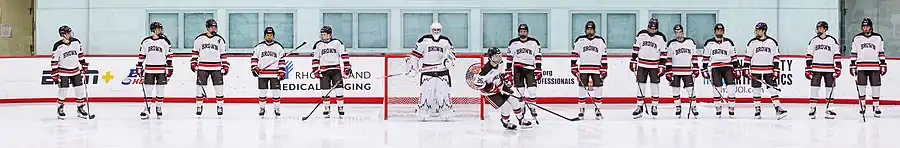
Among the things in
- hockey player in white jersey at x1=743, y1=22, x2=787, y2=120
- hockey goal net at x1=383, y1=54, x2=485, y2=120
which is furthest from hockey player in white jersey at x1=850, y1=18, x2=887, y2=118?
hockey goal net at x1=383, y1=54, x2=485, y2=120

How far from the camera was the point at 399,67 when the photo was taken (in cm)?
1266

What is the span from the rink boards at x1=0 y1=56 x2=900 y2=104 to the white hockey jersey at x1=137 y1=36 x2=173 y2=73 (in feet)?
13.0

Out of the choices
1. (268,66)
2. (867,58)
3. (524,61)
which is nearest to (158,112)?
(268,66)

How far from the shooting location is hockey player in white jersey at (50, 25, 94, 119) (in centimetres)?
1191

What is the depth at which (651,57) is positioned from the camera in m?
12.3

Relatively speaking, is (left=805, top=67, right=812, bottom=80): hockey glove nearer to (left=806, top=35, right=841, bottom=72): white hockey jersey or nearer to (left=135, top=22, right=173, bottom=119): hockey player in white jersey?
(left=806, top=35, right=841, bottom=72): white hockey jersey

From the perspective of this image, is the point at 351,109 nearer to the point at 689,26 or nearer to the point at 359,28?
the point at 359,28

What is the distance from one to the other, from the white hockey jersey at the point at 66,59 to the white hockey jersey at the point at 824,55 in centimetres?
872

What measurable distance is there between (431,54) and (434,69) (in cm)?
17

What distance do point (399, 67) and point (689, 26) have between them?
7.67 m

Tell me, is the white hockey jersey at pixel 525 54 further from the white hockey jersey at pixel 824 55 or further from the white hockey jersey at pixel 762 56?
the white hockey jersey at pixel 824 55

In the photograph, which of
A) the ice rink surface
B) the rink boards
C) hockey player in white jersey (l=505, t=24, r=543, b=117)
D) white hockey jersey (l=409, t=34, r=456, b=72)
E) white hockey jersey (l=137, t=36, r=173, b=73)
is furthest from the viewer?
the rink boards

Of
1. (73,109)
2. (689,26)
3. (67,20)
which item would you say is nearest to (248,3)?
(67,20)

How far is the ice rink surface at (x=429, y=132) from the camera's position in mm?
8742
